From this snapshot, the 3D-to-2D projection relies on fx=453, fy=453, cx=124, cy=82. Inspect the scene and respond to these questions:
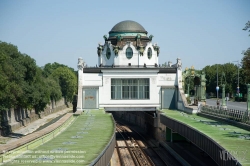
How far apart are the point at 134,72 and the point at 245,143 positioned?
33161 millimetres

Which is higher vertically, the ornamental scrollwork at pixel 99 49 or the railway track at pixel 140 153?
the ornamental scrollwork at pixel 99 49

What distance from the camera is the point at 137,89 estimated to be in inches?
2331

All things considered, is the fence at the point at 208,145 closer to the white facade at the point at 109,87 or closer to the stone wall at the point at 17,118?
the white facade at the point at 109,87

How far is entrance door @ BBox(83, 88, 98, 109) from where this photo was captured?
58.5 m

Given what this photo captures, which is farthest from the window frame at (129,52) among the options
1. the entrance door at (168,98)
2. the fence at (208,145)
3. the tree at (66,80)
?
the tree at (66,80)

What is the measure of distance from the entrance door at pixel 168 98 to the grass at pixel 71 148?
80.9ft

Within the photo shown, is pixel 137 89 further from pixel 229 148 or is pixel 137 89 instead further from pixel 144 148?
pixel 229 148

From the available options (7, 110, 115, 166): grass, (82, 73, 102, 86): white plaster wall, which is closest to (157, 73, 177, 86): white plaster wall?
(82, 73, 102, 86): white plaster wall

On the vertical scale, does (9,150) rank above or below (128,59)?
below

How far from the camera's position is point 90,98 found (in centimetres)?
5850

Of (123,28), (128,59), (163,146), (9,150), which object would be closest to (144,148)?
(163,146)

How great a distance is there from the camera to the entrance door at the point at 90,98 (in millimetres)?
58469

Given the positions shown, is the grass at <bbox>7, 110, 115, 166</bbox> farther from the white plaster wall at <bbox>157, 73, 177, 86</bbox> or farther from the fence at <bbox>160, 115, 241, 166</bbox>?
the white plaster wall at <bbox>157, 73, 177, 86</bbox>

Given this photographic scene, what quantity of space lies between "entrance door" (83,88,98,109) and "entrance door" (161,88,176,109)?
8.83 metres
